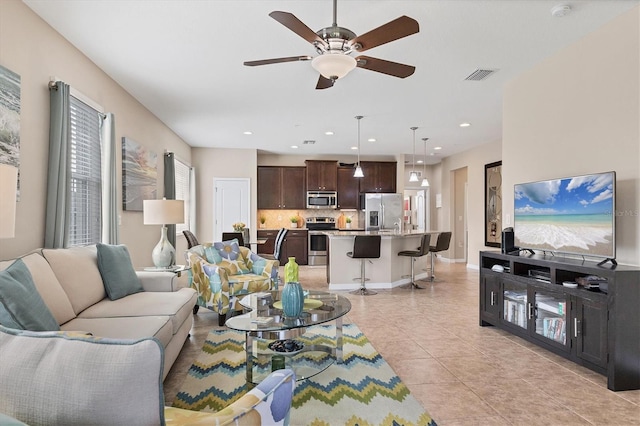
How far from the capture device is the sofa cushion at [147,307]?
2.73 m

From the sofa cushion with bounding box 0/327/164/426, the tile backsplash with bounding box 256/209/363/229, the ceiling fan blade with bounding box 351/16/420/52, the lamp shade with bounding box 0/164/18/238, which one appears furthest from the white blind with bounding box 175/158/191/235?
the sofa cushion with bounding box 0/327/164/426

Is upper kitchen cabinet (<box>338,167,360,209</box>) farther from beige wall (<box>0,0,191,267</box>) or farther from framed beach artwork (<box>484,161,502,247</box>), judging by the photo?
beige wall (<box>0,0,191,267</box>)

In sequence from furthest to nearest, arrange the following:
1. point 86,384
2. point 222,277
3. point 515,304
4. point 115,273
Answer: point 222,277 < point 515,304 < point 115,273 < point 86,384

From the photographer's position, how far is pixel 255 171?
908 cm

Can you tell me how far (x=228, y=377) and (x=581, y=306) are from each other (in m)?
2.70

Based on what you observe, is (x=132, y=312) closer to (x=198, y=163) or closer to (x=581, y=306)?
(x=581, y=306)

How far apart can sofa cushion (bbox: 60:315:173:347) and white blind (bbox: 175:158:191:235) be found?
5185mm

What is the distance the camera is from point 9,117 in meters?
2.69

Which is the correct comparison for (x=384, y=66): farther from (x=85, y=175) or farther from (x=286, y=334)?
(x=85, y=175)

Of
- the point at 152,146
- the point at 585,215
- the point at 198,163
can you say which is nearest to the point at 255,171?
the point at 198,163

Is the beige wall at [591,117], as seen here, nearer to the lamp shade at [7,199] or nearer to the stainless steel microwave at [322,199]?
the lamp shade at [7,199]

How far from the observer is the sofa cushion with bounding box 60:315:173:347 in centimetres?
232

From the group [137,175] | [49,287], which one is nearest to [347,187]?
[137,175]

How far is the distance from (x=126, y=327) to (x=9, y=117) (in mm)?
1710
